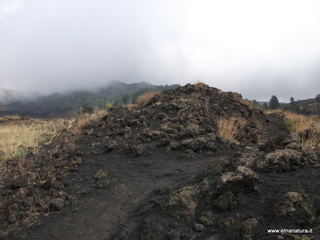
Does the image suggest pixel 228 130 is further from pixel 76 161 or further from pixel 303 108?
pixel 303 108

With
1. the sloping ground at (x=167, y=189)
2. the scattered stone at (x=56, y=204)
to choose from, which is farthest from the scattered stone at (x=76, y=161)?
the scattered stone at (x=56, y=204)

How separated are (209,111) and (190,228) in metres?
6.69

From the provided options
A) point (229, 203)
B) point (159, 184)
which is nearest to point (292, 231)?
point (229, 203)

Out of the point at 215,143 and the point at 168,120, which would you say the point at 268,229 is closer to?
the point at 215,143

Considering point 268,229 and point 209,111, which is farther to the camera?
point 209,111

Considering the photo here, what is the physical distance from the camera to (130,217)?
3.84m

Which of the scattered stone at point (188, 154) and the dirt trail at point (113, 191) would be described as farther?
the scattered stone at point (188, 154)

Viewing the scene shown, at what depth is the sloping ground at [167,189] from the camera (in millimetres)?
3000

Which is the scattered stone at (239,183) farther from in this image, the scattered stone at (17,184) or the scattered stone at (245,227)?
the scattered stone at (17,184)

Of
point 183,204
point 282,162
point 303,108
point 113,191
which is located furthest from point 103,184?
point 303,108

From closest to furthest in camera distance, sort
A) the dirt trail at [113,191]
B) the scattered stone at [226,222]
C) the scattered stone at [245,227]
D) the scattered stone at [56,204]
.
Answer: the scattered stone at [245,227] < the scattered stone at [226,222] < the dirt trail at [113,191] < the scattered stone at [56,204]

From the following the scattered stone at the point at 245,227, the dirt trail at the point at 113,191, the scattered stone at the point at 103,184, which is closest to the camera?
the scattered stone at the point at 245,227

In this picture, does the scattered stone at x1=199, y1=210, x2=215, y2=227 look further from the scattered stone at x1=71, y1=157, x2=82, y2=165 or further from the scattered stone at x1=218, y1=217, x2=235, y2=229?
the scattered stone at x1=71, y1=157, x2=82, y2=165

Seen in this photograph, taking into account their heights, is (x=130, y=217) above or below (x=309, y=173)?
below
